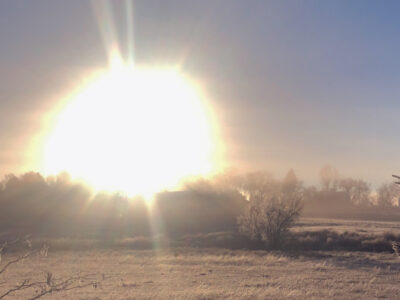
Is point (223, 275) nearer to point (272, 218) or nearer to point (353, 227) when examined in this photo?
point (272, 218)

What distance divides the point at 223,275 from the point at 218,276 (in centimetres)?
46

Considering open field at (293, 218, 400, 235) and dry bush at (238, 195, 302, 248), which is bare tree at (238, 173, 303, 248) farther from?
open field at (293, 218, 400, 235)

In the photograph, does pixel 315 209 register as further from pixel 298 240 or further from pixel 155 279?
pixel 155 279

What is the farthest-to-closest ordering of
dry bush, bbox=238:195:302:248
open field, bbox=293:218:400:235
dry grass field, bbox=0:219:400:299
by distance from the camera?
open field, bbox=293:218:400:235 → dry bush, bbox=238:195:302:248 → dry grass field, bbox=0:219:400:299

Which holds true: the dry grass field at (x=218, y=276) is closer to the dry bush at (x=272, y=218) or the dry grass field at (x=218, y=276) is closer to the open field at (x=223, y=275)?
the open field at (x=223, y=275)

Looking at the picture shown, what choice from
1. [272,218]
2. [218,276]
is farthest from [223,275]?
[272,218]

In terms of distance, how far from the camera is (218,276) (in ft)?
76.1

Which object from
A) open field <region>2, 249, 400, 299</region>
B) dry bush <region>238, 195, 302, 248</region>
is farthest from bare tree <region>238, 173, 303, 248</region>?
open field <region>2, 249, 400, 299</region>

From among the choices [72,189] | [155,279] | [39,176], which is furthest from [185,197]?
[155,279]

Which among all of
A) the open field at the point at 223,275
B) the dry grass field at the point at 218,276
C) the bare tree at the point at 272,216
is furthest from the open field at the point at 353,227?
the dry grass field at the point at 218,276

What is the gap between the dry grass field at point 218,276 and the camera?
17.4 m

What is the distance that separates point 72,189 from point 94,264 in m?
56.5

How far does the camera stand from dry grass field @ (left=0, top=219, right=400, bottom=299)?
1738 centimetres

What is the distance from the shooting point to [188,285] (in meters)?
20.4
